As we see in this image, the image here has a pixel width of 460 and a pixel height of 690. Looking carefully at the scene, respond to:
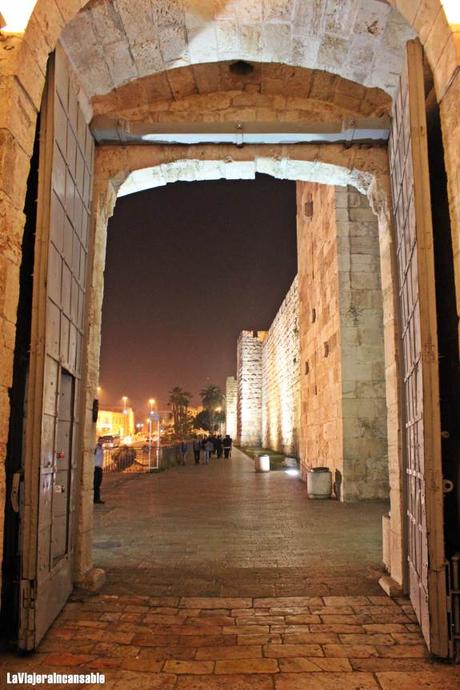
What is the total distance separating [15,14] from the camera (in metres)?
3.42

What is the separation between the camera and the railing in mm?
19797

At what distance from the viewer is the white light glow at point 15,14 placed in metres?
3.41

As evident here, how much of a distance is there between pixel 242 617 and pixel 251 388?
36845mm

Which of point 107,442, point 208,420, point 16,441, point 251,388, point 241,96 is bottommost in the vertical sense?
point 107,442

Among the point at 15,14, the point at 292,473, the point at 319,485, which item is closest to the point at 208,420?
the point at 292,473

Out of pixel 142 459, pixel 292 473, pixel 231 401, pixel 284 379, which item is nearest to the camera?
pixel 292 473

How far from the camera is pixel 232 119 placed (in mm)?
5750

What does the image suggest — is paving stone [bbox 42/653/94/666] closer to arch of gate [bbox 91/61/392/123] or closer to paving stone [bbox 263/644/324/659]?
paving stone [bbox 263/644/324/659]

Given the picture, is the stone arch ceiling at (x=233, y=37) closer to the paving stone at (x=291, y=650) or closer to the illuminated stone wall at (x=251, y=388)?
the paving stone at (x=291, y=650)

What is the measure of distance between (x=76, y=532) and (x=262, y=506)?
562 cm

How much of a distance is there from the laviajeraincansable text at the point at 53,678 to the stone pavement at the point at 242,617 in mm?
71

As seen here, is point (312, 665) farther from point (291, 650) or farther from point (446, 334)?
point (446, 334)

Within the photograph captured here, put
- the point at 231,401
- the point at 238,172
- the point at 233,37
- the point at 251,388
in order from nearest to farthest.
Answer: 1. the point at 233,37
2. the point at 238,172
3. the point at 251,388
4. the point at 231,401

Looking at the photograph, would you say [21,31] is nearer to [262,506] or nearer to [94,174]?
[94,174]
